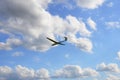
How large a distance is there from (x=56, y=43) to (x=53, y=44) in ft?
6.28

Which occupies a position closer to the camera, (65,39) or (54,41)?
(54,41)

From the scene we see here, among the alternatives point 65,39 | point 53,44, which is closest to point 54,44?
point 53,44

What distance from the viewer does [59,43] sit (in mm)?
138625

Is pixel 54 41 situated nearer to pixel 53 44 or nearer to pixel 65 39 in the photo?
pixel 53 44

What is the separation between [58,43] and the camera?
458 feet

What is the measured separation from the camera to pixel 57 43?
14038 centimetres

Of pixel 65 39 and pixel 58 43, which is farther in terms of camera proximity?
pixel 65 39

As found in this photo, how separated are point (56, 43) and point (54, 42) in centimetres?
136

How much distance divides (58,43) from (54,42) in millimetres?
2739

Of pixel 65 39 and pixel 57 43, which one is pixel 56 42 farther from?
pixel 65 39

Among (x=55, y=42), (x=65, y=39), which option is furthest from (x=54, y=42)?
(x=65, y=39)

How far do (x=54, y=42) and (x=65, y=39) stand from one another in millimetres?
10591

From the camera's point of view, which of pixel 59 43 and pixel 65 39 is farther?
pixel 65 39

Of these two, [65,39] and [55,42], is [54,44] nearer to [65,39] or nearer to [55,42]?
[55,42]
